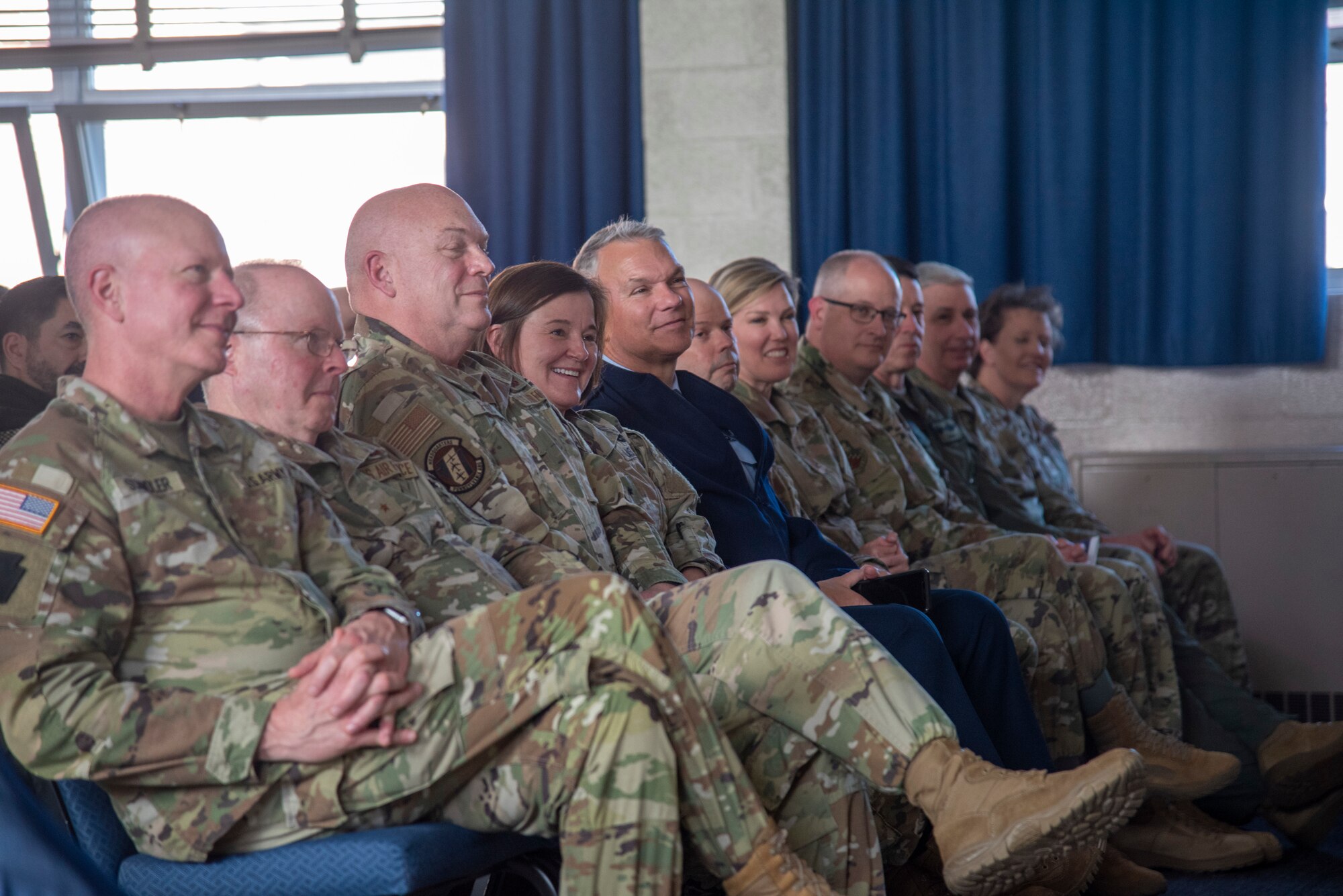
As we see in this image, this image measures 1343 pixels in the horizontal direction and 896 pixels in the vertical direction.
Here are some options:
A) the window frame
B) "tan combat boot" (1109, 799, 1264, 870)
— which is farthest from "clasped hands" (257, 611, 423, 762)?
the window frame

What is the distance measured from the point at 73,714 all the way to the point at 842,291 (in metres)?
2.63

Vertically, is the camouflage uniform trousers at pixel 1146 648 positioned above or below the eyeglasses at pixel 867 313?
below

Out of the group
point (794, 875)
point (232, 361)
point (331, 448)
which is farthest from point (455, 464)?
point (794, 875)

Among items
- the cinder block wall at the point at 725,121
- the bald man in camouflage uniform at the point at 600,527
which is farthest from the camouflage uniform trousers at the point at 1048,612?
the cinder block wall at the point at 725,121

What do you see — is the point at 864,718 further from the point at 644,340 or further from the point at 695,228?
the point at 695,228

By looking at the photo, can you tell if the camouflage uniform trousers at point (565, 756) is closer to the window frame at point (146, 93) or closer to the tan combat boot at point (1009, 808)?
the tan combat boot at point (1009, 808)

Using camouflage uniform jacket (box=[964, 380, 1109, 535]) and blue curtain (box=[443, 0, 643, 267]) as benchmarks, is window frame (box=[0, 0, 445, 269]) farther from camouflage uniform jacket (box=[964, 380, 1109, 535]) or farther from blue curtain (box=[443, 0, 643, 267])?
camouflage uniform jacket (box=[964, 380, 1109, 535])

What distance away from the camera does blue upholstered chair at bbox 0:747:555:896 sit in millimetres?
1382

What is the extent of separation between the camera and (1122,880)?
2529 millimetres

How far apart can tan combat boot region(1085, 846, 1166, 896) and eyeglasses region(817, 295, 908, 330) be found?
5.11 ft

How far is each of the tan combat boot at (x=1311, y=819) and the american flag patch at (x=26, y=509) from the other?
8.46 ft

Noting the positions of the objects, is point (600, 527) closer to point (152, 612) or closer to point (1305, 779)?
point (152, 612)

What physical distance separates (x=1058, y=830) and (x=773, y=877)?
336 mm

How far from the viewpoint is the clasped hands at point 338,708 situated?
1.39m
